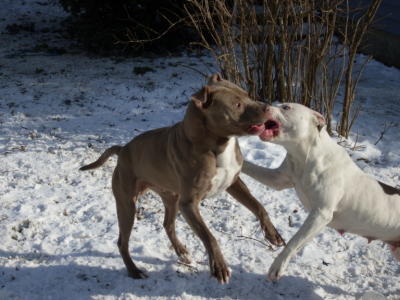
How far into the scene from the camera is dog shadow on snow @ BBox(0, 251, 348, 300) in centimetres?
394

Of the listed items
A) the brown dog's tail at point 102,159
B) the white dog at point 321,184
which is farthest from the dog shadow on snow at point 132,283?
the brown dog's tail at point 102,159

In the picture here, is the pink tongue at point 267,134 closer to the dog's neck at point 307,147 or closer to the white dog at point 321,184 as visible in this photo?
the white dog at point 321,184

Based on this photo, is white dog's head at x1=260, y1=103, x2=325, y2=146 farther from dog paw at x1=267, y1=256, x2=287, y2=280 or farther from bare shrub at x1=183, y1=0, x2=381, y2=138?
bare shrub at x1=183, y1=0, x2=381, y2=138

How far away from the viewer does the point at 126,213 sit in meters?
4.10

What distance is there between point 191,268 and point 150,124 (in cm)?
345

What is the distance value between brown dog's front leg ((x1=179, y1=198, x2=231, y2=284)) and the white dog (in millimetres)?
402

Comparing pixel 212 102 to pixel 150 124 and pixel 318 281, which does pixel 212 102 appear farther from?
pixel 150 124

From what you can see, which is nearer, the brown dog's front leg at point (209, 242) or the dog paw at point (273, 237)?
the brown dog's front leg at point (209, 242)

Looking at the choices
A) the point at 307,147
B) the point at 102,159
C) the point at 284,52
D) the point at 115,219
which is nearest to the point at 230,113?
the point at 307,147

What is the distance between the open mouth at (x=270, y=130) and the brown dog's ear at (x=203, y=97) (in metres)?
0.48

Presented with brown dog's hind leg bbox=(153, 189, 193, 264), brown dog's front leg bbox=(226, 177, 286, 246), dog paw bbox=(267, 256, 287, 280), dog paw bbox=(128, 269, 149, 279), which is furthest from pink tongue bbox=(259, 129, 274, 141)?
dog paw bbox=(128, 269, 149, 279)

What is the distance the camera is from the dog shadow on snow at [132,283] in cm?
394

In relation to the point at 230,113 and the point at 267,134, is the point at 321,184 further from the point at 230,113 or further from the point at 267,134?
the point at 230,113

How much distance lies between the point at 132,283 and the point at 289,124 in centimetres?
195
